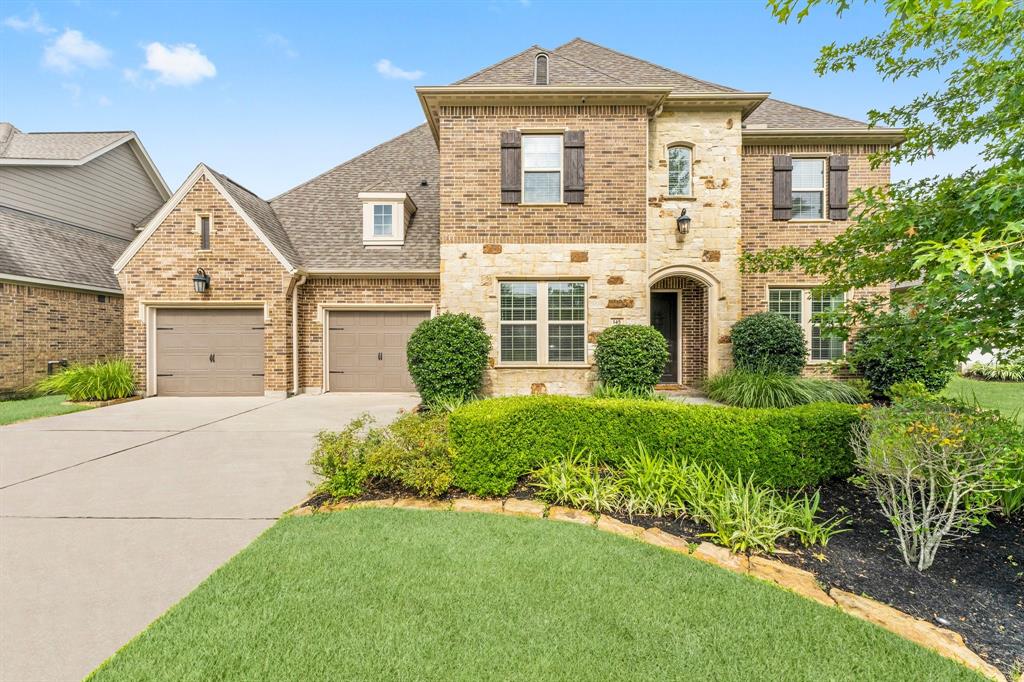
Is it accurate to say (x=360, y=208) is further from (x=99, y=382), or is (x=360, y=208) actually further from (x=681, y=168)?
(x=681, y=168)

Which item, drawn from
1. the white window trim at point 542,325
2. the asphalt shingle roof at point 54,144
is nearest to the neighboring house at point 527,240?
the white window trim at point 542,325

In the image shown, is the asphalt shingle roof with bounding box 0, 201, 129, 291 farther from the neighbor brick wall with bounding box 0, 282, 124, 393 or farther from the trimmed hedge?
the trimmed hedge

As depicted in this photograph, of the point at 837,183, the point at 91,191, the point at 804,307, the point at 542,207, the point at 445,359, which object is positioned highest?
the point at 91,191

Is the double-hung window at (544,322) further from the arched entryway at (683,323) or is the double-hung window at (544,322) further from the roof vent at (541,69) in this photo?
the roof vent at (541,69)

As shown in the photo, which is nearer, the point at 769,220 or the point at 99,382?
the point at 99,382

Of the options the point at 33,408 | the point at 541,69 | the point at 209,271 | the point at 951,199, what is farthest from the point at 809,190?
the point at 33,408

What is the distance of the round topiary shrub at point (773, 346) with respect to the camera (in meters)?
9.06

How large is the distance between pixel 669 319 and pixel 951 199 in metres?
8.12

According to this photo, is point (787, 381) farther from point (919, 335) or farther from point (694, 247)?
point (919, 335)

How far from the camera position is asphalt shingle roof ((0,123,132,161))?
14.0 m

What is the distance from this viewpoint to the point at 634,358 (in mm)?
8219

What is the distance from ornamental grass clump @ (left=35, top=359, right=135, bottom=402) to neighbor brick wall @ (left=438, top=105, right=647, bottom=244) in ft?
26.7

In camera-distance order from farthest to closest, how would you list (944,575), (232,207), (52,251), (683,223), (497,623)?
(52,251), (232,207), (683,223), (944,575), (497,623)

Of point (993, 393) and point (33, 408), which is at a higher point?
point (993, 393)
